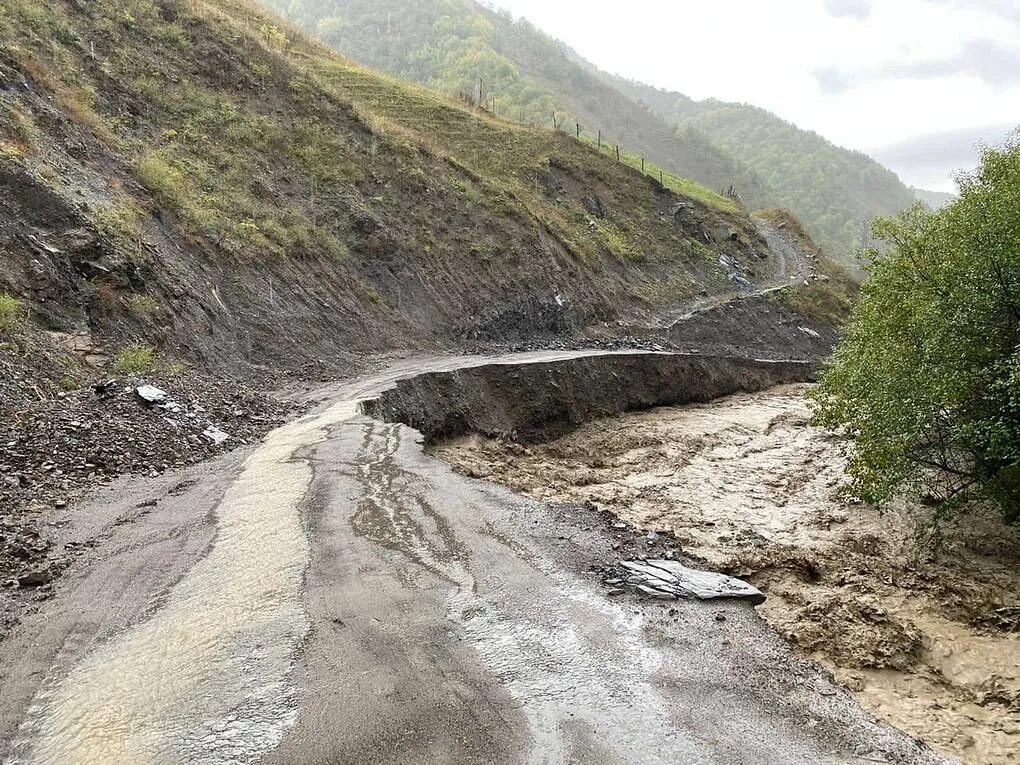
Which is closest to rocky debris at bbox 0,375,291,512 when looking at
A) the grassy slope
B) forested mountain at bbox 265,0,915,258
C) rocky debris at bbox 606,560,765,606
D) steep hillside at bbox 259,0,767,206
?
rocky debris at bbox 606,560,765,606

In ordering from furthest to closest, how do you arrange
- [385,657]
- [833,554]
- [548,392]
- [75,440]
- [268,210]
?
[268,210], [548,392], [833,554], [75,440], [385,657]

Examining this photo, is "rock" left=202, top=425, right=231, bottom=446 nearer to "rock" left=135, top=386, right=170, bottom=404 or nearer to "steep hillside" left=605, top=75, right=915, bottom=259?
"rock" left=135, top=386, right=170, bottom=404

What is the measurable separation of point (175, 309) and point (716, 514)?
46.3 feet

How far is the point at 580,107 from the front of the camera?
130750 millimetres

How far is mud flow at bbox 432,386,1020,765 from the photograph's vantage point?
578cm

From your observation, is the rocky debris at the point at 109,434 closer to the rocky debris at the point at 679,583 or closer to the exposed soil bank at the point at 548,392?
the exposed soil bank at the point at 548,392

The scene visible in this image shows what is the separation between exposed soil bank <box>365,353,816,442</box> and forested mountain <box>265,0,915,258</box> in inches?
2812

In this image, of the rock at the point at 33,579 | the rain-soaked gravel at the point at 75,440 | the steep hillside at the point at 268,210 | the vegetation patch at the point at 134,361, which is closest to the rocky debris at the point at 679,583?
the rock at the point at 33,579

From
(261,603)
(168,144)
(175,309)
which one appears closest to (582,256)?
(168,144)

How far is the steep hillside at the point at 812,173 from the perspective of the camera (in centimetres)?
12300

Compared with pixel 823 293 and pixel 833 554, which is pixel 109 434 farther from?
pixel 823 293

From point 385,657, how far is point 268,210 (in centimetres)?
2202

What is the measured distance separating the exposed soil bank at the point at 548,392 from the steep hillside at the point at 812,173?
91.5m

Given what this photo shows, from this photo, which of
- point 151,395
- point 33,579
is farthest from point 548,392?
point 33,579
